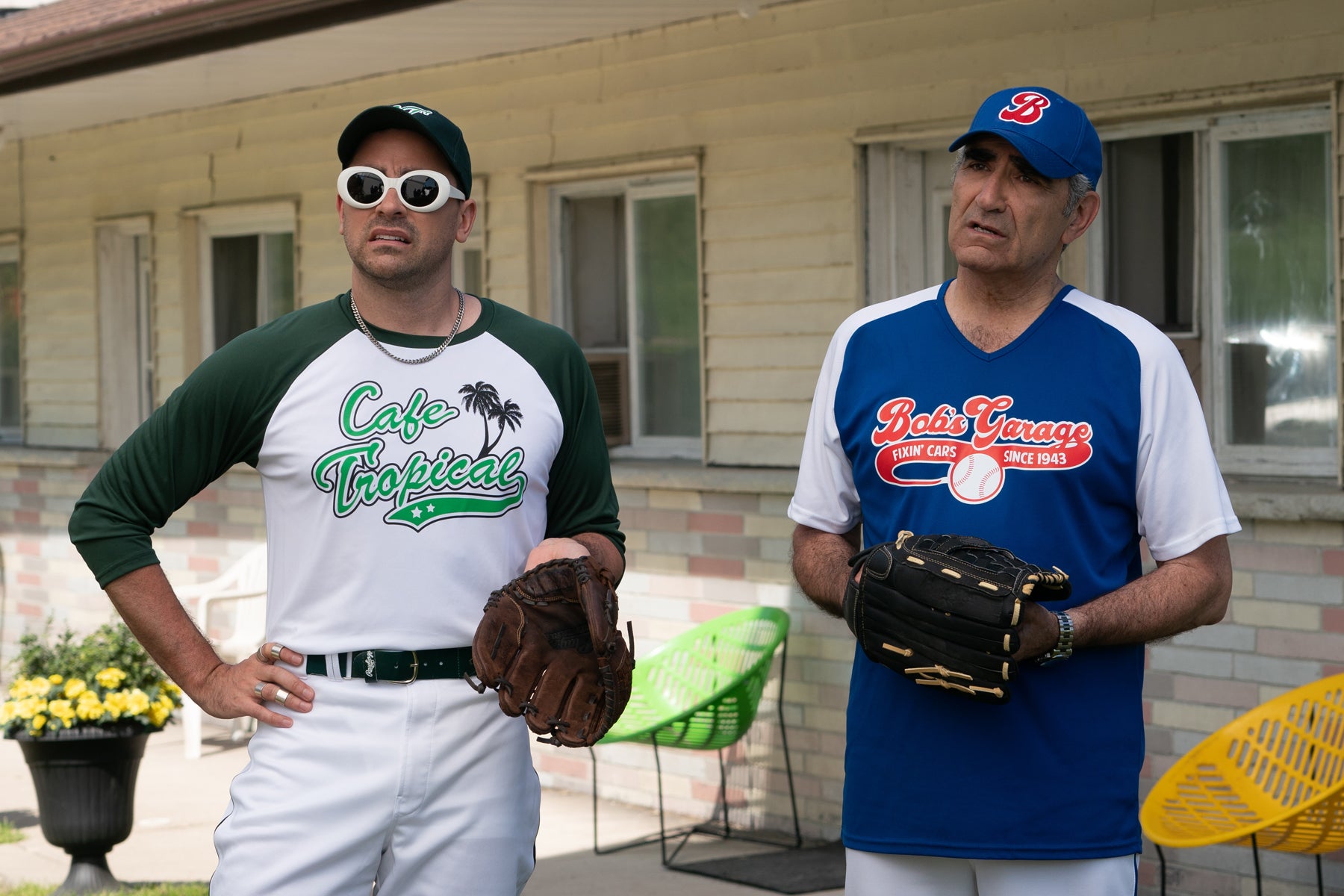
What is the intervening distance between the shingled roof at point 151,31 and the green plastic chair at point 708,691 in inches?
108

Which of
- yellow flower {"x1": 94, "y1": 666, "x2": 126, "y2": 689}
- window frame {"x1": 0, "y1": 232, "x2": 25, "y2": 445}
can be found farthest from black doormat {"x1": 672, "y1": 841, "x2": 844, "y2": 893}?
window frame {"x1": 0, "y1": 232, "x2": 25, "y2": 445}

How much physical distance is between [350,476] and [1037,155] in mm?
1281

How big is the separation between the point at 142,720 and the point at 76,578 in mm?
5167

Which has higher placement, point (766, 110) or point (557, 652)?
point (766, 110)

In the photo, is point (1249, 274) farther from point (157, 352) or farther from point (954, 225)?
point (157, 352)

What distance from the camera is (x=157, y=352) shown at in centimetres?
1005

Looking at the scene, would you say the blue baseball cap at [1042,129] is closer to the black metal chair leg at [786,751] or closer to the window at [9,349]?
the black metal chair leg at [786,751]

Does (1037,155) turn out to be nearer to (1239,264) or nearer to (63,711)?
(1239,264)

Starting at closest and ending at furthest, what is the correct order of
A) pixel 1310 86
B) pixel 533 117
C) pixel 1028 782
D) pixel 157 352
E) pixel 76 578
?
1. pixel 1028 782
2. pixel 1310 86
3. pixel 533 117
4. pixel 157 352
5. pixel 76 578

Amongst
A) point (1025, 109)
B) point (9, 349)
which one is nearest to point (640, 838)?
point (1025, 109)

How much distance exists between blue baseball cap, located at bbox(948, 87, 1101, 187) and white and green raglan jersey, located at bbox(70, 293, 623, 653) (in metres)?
0.96

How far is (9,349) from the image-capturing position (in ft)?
38.9

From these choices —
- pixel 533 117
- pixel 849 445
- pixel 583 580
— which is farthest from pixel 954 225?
pixel 533 117

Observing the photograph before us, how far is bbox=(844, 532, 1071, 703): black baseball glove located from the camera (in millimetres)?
2492
